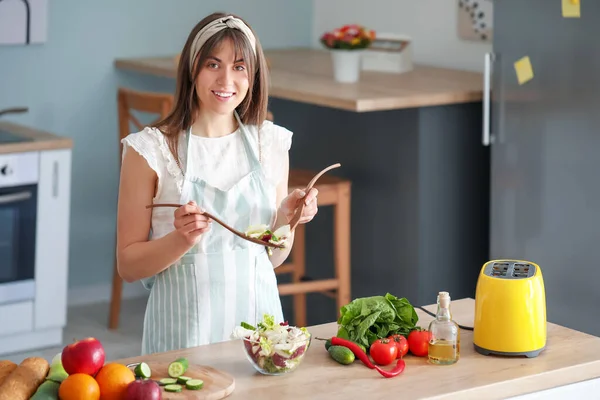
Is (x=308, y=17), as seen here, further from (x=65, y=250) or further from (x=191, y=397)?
(x=191, y=397)

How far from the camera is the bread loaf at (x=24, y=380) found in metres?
1.56

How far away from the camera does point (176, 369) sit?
1.70 meters

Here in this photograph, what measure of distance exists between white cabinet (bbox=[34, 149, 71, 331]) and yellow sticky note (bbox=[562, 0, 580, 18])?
1.89m

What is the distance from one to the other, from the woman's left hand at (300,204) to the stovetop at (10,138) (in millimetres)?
2059

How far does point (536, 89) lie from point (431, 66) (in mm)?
998

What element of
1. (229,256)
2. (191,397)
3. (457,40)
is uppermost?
(457,40)

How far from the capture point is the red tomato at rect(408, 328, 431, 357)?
187cm

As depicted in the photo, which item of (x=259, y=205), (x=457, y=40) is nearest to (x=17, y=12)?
(x=457, y=40)

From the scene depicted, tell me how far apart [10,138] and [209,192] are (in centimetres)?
207

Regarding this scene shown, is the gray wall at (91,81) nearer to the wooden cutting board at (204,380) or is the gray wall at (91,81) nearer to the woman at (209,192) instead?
the woman at (209,192)

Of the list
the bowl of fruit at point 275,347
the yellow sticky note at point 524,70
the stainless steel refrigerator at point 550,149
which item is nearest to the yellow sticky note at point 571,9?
the stainless steel refrigerator at point 550,149

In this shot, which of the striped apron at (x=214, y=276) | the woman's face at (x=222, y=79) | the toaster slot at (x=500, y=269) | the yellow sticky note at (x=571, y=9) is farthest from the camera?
the yellow sticky note at (x=571, y=9)

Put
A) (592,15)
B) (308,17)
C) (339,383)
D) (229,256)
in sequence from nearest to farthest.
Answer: (339,383) < (229,256) < (592,15) < (308,17)

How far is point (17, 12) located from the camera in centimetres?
436
